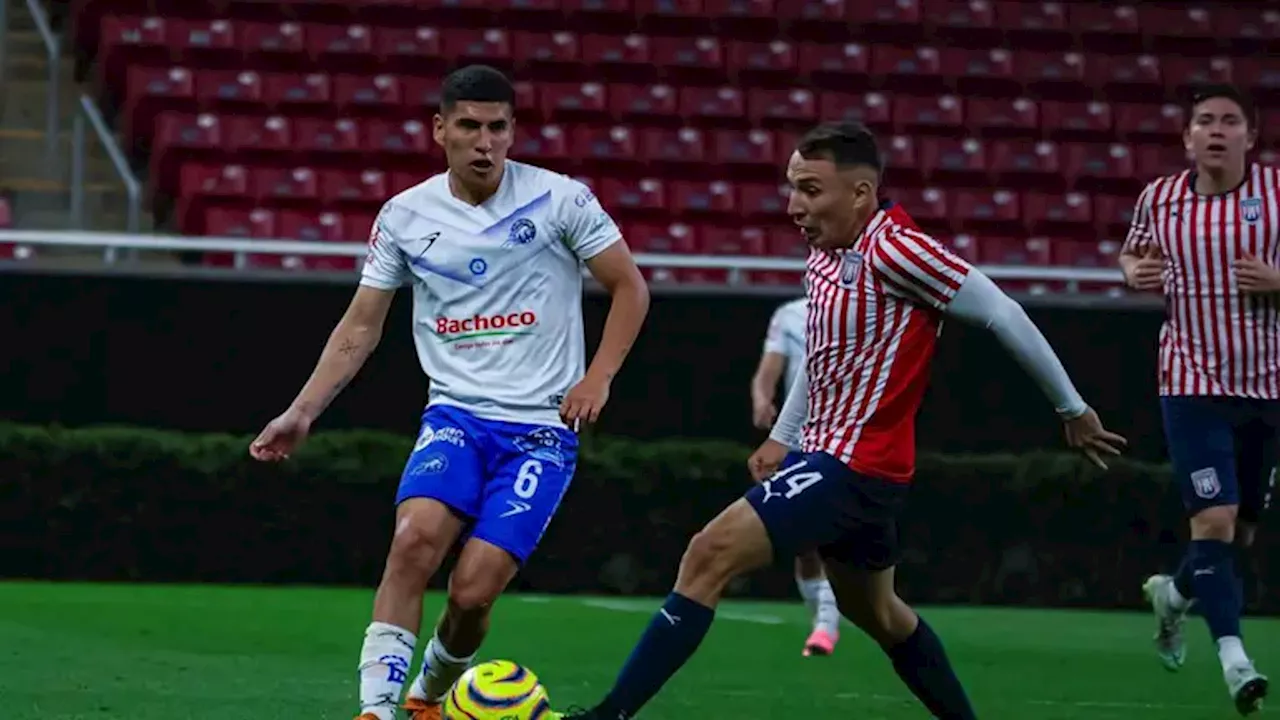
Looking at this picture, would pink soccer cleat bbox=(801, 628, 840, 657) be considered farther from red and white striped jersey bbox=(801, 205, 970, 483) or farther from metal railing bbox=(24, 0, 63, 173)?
metal railing bbox=(24, 0, 63, 173)

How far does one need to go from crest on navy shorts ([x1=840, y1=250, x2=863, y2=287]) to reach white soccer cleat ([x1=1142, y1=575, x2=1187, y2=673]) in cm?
368

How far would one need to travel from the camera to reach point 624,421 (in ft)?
51.9

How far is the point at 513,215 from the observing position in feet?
23.6

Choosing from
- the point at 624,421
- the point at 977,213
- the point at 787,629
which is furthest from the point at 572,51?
the point at 787,629

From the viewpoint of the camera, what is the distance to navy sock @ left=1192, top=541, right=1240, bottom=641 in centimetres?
891

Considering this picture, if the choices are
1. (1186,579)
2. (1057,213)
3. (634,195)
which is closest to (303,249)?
(634,195)

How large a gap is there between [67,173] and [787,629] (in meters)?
8.67

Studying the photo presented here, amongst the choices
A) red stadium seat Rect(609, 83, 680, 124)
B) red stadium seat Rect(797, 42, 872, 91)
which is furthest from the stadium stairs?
red stadium seat Rect(797, 42, 872, 91)

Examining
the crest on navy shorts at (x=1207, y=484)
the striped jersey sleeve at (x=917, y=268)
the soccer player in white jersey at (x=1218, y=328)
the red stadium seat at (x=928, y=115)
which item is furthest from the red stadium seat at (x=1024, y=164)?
the striped jersey sleeve at (x=917, y=268)

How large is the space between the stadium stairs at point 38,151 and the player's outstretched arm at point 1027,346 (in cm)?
1249

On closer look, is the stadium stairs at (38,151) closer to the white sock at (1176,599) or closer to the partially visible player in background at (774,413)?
the partially visible player in background at (774,413)

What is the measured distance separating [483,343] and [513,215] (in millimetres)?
399

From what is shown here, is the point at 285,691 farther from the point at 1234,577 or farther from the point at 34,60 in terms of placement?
the point at 34,60

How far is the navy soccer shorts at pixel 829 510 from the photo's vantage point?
21.7 ft
